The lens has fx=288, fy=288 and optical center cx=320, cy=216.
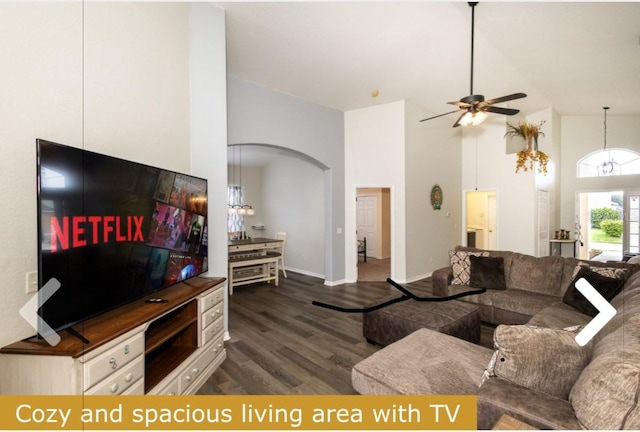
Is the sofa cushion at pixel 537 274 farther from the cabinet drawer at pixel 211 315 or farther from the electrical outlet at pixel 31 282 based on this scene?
the electrical outlet at pixel 31 282

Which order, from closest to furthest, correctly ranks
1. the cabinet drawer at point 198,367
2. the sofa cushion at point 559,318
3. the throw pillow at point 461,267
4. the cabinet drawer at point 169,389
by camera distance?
the cabinet drawer at point 169,389 → the cabinet drawer at point 198,367 → the sofa cushion at point 559,318 → the throw pillow at point 461,267

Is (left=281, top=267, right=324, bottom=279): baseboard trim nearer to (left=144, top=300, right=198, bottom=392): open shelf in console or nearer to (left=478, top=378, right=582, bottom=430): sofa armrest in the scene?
(left=144, top=300, right=198, bottom=392): open shelf in console

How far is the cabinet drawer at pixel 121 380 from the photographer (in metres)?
1.36

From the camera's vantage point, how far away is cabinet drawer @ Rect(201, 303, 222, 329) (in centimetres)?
234

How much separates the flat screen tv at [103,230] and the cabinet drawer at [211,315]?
353 millimetres

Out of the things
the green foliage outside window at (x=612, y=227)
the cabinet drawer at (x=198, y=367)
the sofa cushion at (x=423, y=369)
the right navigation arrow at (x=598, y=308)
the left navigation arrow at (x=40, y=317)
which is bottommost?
the cabinet drawer at (x=198, y=367)

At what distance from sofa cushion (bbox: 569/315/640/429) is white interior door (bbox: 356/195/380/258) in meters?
7.53

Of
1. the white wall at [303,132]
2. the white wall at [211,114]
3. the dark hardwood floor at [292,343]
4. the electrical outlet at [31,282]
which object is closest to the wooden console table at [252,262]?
the dark hardwood floor at [292,343]

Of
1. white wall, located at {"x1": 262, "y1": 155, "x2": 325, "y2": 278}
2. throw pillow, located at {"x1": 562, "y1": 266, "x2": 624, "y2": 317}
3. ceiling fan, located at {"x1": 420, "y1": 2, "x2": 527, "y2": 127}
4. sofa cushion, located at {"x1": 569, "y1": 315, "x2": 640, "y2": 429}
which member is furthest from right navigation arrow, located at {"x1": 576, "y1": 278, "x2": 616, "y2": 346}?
white wall, located at {"x1": 262, "y1": 155, "x2": 325, "y2": 278}

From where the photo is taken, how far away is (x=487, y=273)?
3572 mm

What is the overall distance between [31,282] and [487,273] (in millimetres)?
4154

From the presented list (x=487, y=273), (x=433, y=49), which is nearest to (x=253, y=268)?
(x=487, y=273)

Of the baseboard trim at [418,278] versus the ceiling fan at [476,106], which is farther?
the baseboard trim at [418,278]
